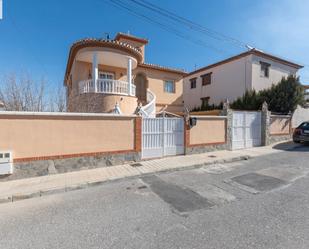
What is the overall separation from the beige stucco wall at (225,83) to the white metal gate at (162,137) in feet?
38.2

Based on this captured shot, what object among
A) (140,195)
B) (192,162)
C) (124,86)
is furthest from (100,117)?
(124,86)

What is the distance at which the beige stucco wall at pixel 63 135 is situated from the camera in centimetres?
576

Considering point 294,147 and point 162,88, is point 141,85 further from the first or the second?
point 294,147

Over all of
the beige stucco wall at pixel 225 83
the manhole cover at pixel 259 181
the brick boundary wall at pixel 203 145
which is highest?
the beige stucco wall at pixel 225 83

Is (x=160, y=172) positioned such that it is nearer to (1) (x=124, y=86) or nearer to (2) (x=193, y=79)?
(1) (x=124, y=86)

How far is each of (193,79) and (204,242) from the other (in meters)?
21.7

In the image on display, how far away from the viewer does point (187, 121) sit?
8.93 metres

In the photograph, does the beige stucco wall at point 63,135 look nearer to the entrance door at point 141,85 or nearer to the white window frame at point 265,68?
the entrance door at point 141,85

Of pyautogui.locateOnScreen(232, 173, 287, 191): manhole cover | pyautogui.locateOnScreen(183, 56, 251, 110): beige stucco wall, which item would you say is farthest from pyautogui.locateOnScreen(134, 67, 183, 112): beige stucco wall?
pyautogui.locateOnScreen(232, 173, 287, 191): manhole cover

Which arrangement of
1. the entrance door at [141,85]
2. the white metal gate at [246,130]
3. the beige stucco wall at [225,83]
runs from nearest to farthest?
the white metal gate at [246,130]
the entrance door at [141,85]
the beige stucco wall at [225,83]

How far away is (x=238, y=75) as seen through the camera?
17.9 metres

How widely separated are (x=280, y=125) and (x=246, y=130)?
3.95m

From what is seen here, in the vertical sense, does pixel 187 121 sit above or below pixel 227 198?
above

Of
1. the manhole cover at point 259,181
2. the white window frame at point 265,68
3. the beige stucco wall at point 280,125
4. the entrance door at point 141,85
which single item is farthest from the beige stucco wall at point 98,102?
the white window frame at point 265,68
